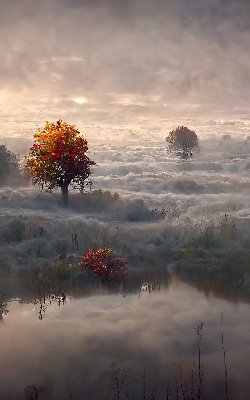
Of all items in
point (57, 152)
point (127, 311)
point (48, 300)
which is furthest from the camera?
point (57, 152)

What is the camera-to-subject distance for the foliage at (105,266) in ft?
59.5

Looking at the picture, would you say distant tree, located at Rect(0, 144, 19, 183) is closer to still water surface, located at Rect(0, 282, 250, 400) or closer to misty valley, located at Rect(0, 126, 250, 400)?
misty valley, located at Rect(0, 126, 250, 400)

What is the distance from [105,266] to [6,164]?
3596 cm

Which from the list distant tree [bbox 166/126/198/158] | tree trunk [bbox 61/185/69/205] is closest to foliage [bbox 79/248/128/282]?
tree trunk [bbox 61/185/69/205]

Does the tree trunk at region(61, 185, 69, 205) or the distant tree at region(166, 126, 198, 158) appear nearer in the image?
the tree trunk at region(61, 185, 69, 205)

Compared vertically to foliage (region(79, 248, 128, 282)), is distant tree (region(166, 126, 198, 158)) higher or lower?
higher

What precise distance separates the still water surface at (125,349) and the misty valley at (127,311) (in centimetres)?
3

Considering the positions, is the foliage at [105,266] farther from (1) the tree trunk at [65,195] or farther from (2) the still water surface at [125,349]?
(1) the tree trunk at [65,195]

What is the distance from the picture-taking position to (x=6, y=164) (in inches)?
1967

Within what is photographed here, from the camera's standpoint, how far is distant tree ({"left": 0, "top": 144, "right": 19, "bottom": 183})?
4928 cm

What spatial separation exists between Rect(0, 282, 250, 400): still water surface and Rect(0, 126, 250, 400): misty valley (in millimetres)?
33

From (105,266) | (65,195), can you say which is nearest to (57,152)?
(65,195)

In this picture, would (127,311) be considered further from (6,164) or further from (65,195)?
(6,164)

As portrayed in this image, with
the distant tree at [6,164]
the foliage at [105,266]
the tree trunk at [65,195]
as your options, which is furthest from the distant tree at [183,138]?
the foliage at [105,266]
